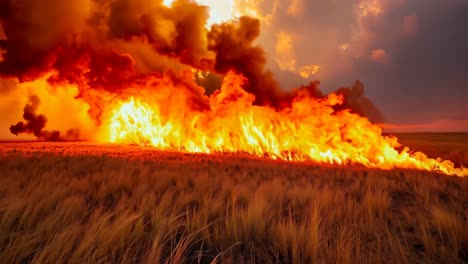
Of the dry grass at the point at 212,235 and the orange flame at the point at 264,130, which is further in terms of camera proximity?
the orange flame at the point at 264,130

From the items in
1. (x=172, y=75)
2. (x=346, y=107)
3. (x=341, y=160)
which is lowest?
(x=341, y=160)

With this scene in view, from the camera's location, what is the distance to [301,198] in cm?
588

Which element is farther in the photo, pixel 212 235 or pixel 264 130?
pixel 264 130

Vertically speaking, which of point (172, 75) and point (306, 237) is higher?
point (172, 75)

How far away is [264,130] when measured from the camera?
20.4 meters

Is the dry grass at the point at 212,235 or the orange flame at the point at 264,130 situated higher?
the orange flame at the point at 264,130

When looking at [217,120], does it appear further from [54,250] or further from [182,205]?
[54,250]

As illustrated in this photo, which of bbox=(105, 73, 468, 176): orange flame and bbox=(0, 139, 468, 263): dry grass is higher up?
bbox=(105, 73, 468, 176): orange flame

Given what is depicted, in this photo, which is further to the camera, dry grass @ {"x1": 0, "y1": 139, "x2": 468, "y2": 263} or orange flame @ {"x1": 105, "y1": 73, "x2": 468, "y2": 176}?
orange flame @ {"x1": 105, "y1": 73, "x2": 468, "y2": 176}

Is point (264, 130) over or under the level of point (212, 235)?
over

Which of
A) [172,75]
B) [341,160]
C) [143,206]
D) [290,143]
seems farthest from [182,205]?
[172,75]

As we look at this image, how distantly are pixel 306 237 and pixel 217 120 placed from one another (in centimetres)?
1917

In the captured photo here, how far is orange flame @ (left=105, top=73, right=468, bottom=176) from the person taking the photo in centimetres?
1700

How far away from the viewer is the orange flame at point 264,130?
17.0 meters
